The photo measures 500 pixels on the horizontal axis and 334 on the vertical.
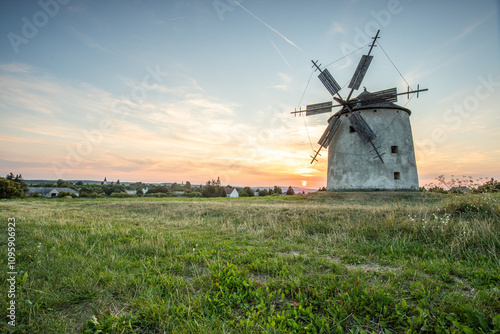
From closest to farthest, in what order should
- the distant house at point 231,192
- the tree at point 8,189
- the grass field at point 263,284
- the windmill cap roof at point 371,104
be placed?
the grass field at point 263,284
the windmill cap roof at point 371,104
the tree at point 8,189
the distant house at point 231,192

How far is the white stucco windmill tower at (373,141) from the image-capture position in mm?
21297

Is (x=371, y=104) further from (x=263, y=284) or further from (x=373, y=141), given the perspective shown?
(x=263, y=284)

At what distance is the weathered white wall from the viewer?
2133 centimetres

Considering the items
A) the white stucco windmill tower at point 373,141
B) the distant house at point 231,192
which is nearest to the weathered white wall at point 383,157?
the white stucco windmill tower at point 373,141

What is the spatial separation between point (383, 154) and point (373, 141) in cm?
150

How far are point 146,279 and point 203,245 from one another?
1.89m

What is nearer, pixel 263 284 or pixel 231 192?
pixel 263 284

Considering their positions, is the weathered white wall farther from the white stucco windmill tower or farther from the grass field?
the grass field

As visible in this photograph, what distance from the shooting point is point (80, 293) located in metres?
2.95

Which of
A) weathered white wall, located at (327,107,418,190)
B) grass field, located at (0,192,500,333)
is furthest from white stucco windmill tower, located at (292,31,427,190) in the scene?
grass field, located at (0,192,500,333)

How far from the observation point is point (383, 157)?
70.3ft

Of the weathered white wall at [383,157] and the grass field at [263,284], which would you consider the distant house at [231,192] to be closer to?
the weathered white wall at [383,157]

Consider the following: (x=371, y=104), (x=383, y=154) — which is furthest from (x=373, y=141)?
(x=371, y=104)

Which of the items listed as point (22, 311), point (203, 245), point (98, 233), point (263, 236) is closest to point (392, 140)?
point (263, 236)
